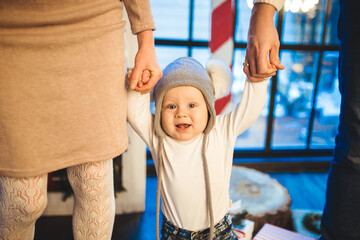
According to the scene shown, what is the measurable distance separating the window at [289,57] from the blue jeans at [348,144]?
1498 mm

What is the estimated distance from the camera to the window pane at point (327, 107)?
3391 mm

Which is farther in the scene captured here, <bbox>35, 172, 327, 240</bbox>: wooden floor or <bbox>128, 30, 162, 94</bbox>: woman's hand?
<bbox>35, 172, 327, 240</bbox>: wooden floor

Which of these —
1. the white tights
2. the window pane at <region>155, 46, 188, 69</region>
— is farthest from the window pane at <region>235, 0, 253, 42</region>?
the white tights

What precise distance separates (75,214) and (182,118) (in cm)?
49

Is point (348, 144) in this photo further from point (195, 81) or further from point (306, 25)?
point (306, 25)

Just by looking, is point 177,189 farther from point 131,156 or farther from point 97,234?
point 131,156

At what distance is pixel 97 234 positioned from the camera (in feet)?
3.13

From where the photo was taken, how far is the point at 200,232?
112 cm

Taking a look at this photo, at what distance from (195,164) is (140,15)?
562mm

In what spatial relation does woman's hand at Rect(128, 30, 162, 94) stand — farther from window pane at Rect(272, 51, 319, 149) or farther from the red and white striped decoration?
window pane at Rect(272, 51, 319, 149)

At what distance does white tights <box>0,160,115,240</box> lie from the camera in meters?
0.83

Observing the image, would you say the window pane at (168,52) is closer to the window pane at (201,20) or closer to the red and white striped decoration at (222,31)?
the window pane at (201,20)

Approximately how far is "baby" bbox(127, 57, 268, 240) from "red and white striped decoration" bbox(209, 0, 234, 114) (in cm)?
134

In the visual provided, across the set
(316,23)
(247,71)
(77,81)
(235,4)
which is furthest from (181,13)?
(77,81)
